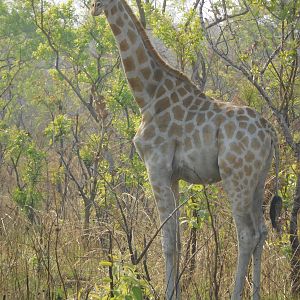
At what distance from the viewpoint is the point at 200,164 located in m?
4.32

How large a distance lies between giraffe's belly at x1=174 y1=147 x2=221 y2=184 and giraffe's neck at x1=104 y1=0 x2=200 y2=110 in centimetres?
56

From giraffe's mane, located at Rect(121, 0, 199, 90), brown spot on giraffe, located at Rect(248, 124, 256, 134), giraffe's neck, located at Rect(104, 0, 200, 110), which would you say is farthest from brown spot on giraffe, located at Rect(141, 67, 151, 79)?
brown spot on giraffe, located at Rect(248, 124, 256, 134)

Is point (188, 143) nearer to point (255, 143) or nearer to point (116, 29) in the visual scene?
point (255, 143)

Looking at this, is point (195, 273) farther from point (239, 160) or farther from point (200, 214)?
point (239, 160)

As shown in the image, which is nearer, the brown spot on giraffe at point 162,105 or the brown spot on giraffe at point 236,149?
the brown spot on giraffe at point 236,149

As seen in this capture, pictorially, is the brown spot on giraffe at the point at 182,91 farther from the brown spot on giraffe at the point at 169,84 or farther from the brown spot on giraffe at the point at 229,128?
the brown spot on giraffe at the point at 229,128

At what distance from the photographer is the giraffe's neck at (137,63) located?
4656 millimetres

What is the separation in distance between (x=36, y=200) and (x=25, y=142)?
1.21 m

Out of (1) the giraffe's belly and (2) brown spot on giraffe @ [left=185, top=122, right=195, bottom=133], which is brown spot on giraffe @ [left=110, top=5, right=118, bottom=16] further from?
(1) the giraffe's belly

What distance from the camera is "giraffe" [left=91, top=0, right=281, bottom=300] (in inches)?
167

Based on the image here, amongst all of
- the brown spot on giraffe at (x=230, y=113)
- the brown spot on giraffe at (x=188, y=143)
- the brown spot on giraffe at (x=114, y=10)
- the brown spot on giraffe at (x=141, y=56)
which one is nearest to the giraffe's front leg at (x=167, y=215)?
the brown spot on giraffe at (x=188, y=143)

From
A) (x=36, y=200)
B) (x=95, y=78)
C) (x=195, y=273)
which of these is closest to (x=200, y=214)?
(x=195, y=273)

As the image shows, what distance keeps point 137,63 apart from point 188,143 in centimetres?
76

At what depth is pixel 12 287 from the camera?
4.83m
